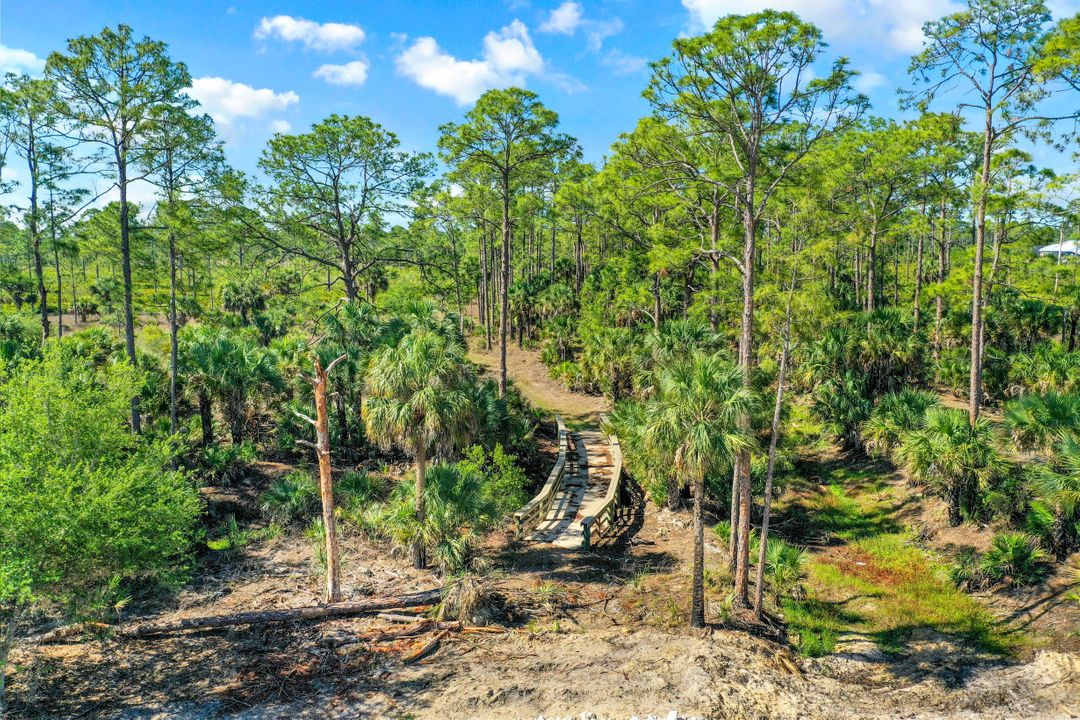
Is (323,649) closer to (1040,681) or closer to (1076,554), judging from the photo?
(1040,681)

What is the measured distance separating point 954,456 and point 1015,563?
3.17 metres

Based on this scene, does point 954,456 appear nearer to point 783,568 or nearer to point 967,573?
point 967,573

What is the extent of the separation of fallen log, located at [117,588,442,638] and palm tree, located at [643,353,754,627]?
6206mm

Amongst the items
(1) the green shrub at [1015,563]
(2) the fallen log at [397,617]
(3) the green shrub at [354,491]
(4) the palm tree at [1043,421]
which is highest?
(4) the palm tree at [1043,421]

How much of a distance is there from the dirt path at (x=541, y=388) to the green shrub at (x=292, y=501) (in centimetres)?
1410

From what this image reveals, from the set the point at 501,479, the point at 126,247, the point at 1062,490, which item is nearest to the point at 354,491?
the point at 501,479

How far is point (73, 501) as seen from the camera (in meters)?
11.2

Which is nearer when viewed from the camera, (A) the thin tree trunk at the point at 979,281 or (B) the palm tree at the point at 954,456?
(B) the palm tree at the point at 954,456

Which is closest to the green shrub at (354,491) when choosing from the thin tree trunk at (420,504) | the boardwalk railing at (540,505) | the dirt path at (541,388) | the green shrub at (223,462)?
the thin tree trunk at (420,504)

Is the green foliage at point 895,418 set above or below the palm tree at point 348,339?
below

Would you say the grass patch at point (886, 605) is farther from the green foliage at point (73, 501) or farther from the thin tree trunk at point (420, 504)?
the green foliage at point (73, 501)

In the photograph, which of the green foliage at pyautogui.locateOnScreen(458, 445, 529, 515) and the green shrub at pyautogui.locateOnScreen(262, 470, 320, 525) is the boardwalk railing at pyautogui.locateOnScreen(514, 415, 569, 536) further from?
the green shrub at pyautogui.locateOnScreen(262, 470, 320, 525)

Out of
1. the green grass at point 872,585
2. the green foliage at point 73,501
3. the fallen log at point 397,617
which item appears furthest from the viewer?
the green grass at point 872,585

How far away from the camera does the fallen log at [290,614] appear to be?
43.1 ft
